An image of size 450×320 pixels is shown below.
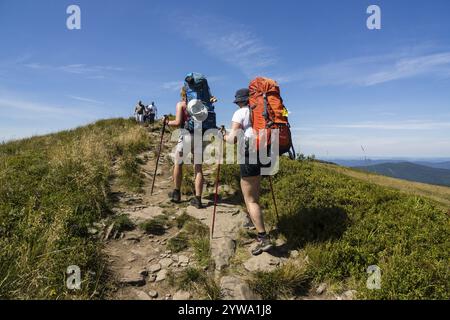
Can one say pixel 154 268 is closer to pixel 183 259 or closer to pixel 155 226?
pixel 183 259

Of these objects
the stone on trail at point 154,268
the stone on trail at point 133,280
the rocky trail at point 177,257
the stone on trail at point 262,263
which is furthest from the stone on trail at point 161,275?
the stone on trail at point 262,263

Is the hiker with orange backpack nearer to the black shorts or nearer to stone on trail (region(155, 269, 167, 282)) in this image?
the black shorts

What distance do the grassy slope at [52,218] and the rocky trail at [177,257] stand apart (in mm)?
472

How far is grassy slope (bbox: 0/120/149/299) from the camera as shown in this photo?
477 cm

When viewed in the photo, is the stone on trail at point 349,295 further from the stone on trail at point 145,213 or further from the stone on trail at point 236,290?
the stone on trail at point 145,213

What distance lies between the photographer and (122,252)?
653 centimetres

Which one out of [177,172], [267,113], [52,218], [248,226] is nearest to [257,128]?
[267,113]

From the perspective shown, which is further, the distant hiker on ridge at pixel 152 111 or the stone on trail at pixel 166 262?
the distant hiker on ridge at pixel 152 111

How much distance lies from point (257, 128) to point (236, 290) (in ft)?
9.53

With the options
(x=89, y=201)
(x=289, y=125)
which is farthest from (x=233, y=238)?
(x=89, y=201)

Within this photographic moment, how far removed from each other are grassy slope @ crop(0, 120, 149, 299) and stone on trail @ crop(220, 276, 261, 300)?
1952 mm

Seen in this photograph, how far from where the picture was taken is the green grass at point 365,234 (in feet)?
17.8
